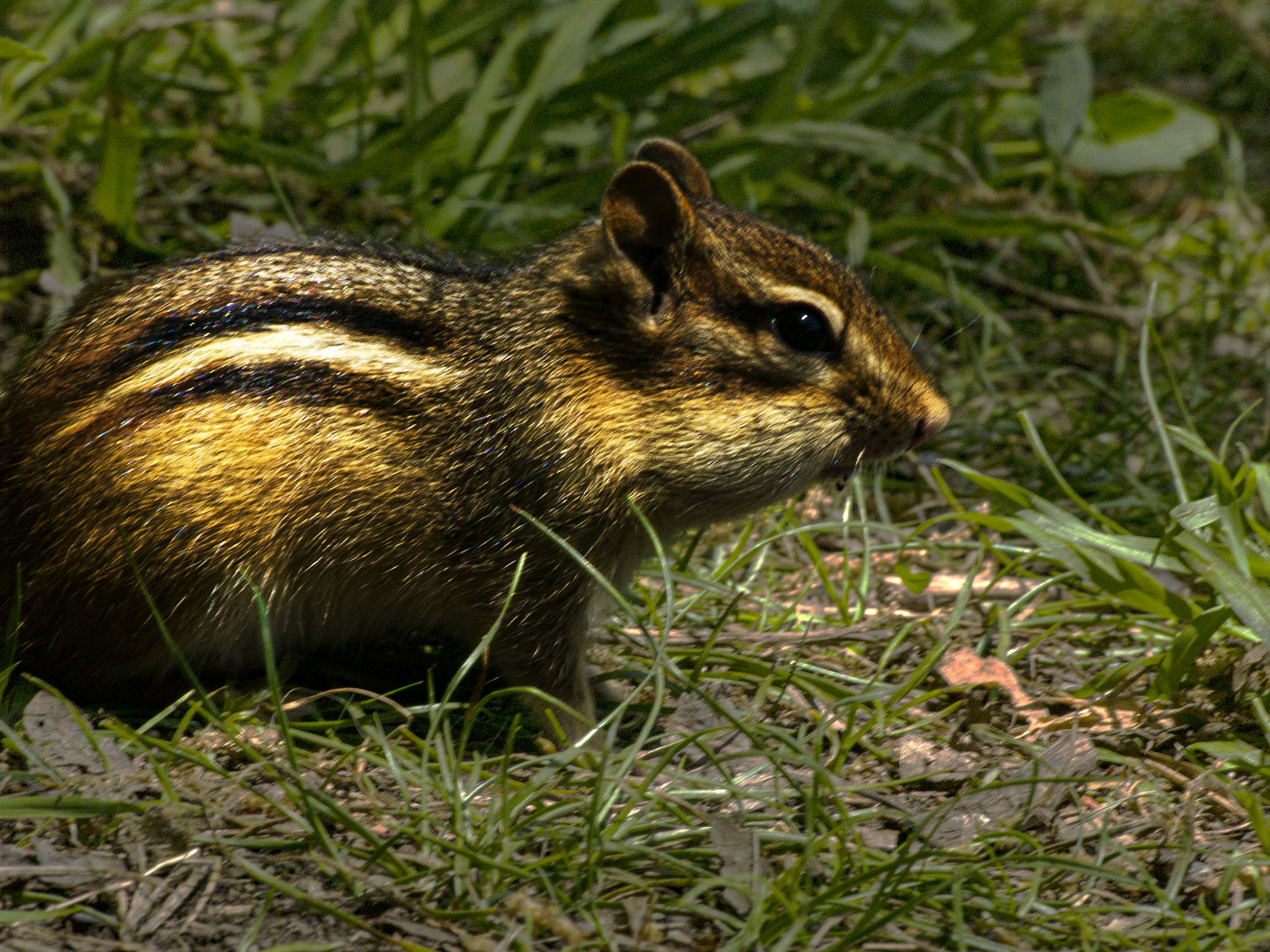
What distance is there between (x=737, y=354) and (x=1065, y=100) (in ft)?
10.6

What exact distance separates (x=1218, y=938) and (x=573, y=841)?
1173 mm

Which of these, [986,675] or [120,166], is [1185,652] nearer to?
[986,675]

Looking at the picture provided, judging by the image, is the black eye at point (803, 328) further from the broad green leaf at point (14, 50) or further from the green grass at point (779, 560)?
the broad green leaf at point (14, 50)

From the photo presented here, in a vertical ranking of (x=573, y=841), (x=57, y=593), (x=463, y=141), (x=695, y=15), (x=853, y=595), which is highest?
(x=695, y=15)

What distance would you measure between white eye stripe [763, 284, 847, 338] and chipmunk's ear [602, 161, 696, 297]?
0.83 ft

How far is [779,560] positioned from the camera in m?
4.05

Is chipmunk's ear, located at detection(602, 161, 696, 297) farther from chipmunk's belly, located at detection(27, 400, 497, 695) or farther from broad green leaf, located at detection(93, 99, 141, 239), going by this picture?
broad green leaf, located at detection(93, 99, 141, 239)

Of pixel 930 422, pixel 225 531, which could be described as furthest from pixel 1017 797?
pixel 225 531

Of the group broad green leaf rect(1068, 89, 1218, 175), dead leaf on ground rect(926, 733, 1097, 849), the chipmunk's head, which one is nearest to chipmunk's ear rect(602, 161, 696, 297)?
the chipmunk's head

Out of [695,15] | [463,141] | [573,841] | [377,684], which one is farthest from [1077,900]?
[695,15]

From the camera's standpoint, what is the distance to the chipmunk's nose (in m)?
3.10

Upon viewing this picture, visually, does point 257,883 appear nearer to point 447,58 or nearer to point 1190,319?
point 447,58

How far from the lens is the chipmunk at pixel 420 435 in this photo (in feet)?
9.20

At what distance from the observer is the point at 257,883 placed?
2.39 metres
